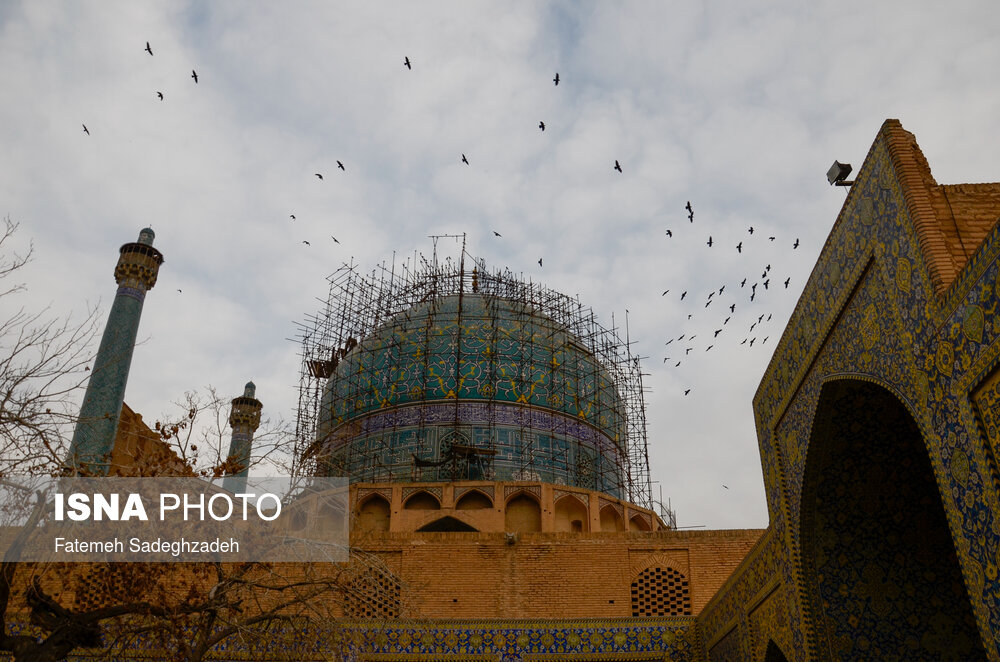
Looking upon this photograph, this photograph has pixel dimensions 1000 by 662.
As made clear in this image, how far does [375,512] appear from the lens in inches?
515

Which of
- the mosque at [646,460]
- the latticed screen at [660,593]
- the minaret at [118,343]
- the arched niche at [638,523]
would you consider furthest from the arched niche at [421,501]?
the minaret at [118,343]

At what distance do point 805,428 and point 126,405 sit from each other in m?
14.6

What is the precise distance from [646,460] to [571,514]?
3.09 meters

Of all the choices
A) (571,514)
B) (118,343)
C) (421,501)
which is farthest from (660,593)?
(118,343)

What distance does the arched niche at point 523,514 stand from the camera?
12.7 metres

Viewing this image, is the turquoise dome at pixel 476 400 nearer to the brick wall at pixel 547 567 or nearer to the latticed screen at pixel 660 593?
the brick wall at pixel 547 567

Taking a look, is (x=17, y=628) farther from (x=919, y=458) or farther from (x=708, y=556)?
(x=919, y=458)

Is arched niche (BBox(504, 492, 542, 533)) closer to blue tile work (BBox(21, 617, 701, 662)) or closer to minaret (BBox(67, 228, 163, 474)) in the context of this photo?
blue tile work (BBox(21, 617, 701, 662))

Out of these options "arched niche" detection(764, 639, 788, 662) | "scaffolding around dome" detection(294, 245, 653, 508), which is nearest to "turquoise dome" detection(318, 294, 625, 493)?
"scaffolding around dome" detection(294, 245, 653, 508)

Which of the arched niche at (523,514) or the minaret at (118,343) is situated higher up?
the minaret at (118,343)

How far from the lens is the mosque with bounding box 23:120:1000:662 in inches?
138

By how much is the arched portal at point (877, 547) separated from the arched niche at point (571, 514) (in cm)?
813

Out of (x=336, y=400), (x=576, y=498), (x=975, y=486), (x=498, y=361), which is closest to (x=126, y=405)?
(x=336, y=400)

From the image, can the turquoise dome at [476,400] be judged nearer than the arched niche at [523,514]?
No
